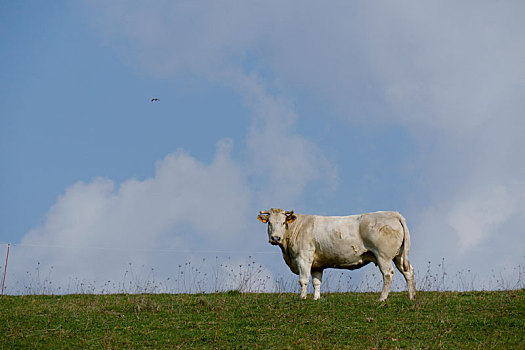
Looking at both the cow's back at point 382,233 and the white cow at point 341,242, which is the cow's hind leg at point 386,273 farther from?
the cow's back at point 382,233

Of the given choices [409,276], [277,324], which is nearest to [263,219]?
[409,276]

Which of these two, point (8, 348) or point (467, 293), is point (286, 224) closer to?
point (467, 293)

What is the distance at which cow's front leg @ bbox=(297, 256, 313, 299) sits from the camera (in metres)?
18.7

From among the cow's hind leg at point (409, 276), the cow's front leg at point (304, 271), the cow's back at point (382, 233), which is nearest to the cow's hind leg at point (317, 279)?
the cow's front leg at point (304, 271)

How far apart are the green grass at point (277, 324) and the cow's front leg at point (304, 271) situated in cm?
74

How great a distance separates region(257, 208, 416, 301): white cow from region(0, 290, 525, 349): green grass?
3.42 feet

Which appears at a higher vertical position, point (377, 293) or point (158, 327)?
point (377, 293)

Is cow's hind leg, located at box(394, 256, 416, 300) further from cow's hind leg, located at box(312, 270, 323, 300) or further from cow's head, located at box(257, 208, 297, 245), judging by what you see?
cow's head, located at box(257, 208, 297, 245)

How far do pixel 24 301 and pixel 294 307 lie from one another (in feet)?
36.0

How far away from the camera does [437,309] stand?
16391 millimetres

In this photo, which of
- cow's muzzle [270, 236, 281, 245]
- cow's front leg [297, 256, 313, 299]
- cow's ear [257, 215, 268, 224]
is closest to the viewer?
cow's front leg [297, 256, 313, 299]

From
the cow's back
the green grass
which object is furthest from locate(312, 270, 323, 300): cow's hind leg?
the cow's back

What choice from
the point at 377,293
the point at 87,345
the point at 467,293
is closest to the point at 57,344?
the point at 87,345

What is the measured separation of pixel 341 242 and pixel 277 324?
445cm
